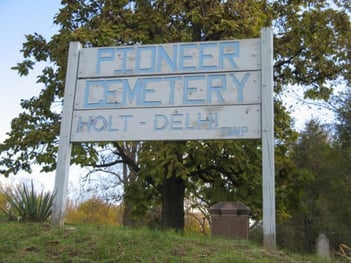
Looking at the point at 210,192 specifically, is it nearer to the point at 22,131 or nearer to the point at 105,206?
the point at 22,131

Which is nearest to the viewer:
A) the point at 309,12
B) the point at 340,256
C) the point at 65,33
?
the point at 340,256

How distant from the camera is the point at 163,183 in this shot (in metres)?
13.3

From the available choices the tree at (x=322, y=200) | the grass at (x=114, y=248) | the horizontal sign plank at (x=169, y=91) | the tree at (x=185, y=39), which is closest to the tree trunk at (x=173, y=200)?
the tree at (x=185, y=39)

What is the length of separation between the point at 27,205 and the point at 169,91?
2959 mm

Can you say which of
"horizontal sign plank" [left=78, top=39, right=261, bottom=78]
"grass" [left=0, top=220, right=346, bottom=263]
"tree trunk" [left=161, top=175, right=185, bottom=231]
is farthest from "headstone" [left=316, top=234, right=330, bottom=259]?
"tree trunk" [left=161, top=175, right=185, bottom=231]

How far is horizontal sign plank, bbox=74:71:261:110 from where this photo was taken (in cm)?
762

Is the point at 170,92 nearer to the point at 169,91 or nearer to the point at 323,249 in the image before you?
the point at 169,91

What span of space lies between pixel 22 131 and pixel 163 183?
14.8ft

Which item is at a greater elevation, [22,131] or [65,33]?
[65,33]

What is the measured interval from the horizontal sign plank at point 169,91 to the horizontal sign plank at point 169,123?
0.42ft

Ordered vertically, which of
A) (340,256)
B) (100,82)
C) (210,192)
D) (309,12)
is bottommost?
(340,256)

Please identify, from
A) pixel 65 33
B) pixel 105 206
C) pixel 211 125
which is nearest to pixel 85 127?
pixel 211 125

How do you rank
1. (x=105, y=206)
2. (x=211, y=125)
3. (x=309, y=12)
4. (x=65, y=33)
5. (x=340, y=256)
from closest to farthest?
(x=340, y=256), (x=211, y=125), (x=65, y=33), (x=309, y=12), (x=105, y=206)

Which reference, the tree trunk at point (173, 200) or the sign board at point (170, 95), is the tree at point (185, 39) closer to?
the tree trunk at point (173, 200)
